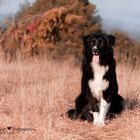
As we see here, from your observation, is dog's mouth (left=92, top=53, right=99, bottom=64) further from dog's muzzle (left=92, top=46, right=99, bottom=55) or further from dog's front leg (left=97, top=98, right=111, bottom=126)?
dog's front leg (left=97, top=98, right=111, bottom=126)

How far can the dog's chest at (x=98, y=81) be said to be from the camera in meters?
7.68

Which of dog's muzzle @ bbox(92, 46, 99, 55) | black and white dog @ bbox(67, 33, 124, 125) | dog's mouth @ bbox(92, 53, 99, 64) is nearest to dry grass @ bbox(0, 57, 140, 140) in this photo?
black and white dog @ bbox(67, 33, 124, 125)

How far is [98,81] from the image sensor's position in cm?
771

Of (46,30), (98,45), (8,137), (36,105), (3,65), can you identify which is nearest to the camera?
(8,137)

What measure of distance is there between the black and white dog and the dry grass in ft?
0.79

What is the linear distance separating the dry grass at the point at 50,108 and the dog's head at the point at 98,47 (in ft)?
3.31

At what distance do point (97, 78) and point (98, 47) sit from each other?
52 centimetres

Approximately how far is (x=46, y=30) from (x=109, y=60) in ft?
34.1

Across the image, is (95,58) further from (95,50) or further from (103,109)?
(103,109)

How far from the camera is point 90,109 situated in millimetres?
7918

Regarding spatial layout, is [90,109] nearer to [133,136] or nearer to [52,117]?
[52,117]

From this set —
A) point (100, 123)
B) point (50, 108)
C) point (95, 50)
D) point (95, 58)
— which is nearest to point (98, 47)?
point (95, 50)

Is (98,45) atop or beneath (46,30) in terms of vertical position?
atop

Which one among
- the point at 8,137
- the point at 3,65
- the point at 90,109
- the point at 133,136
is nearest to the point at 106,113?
the point at 90,109
